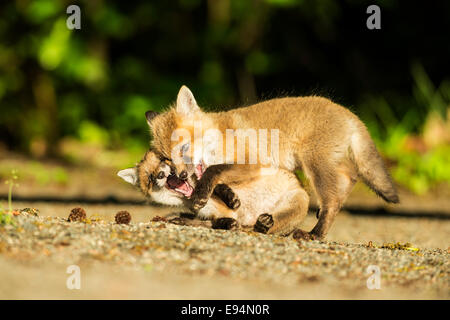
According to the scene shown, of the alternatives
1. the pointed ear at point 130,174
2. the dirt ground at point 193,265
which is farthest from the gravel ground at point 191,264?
the pointed ear at point 130,174

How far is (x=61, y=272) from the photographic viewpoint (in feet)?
11.6

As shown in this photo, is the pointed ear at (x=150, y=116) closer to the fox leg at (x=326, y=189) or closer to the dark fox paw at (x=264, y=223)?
the dark fox paw at (x=264, y=223)

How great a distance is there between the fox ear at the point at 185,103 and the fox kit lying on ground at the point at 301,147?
0.03 m

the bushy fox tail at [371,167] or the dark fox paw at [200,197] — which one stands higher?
the bushy fox tail at [371,167]

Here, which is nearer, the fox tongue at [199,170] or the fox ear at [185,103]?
the fox tongue at [199,170]

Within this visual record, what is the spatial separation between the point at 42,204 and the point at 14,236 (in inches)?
171

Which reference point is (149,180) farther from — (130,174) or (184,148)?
(184,148)

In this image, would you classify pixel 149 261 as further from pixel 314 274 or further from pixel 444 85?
pixel 444 85

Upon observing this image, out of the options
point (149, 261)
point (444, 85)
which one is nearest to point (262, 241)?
point (149, 261)

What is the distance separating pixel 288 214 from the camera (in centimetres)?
532

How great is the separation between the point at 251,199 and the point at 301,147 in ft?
2.22

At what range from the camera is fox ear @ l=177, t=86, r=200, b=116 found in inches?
229

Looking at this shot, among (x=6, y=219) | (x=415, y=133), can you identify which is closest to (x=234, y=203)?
(x=6, y=219)

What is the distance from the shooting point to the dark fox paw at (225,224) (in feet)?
17.1
